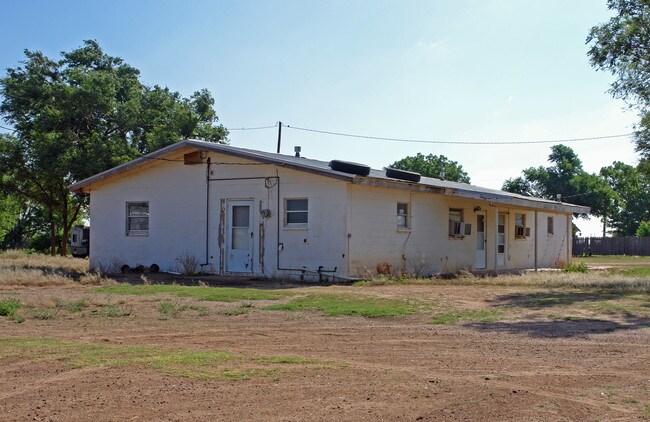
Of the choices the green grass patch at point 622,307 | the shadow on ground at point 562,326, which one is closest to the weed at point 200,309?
the shadow on ground at point 562,326

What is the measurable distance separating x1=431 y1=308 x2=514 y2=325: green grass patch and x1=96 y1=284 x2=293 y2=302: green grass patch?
3.74 m

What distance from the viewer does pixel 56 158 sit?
91.6ft

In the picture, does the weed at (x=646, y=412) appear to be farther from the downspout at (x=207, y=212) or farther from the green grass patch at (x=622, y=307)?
the downspout at (x=207, y=212)

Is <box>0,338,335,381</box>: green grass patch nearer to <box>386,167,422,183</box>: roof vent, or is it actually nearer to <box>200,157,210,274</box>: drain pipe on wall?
<box>200,157,210,274</box>: drain pipe on wall

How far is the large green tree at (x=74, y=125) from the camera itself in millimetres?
28328

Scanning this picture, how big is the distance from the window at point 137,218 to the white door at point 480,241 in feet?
37.7

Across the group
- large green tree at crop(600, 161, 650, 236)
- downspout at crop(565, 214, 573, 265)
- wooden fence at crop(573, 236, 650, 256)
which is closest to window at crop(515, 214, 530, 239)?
downspout at crop(565, 214, 573, 265)

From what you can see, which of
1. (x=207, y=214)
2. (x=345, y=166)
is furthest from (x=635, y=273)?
(x=207, y=214)

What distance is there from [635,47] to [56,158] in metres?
22.1

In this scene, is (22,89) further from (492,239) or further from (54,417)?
(54,417)

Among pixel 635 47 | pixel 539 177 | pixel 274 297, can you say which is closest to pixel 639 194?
pixel 539 177

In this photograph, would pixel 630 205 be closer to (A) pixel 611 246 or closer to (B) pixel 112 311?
(A) pixel 611 246

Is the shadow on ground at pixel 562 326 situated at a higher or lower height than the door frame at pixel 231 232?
lower

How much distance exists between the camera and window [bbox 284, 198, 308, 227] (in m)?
18.2
